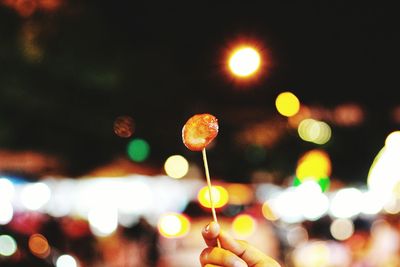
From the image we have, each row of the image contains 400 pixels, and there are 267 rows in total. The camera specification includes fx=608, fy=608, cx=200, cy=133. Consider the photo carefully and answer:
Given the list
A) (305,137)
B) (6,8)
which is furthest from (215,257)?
(305,137)

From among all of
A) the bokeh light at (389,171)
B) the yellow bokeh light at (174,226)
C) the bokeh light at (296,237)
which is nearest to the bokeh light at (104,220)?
the yellow bokeh light at (174,226)

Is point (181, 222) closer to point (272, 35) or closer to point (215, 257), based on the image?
point (272, 35)

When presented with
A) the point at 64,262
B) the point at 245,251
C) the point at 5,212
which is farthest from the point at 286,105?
the point at 245,251

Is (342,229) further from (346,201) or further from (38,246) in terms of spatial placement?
(346,201)

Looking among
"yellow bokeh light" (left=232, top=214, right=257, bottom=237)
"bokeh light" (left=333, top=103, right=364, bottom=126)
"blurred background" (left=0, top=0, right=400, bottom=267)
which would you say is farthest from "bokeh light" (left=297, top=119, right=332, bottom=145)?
"yellow bokeh light" (left=232, top=214, right=257, bottom=237)

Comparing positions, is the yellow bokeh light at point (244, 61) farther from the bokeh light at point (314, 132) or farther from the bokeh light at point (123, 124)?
the bokeh light at point (314, 132)

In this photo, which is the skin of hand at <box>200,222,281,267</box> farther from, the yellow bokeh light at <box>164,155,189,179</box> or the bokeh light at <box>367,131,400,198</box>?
the yellow bokeh light at <box>164,155,189,179</box>
